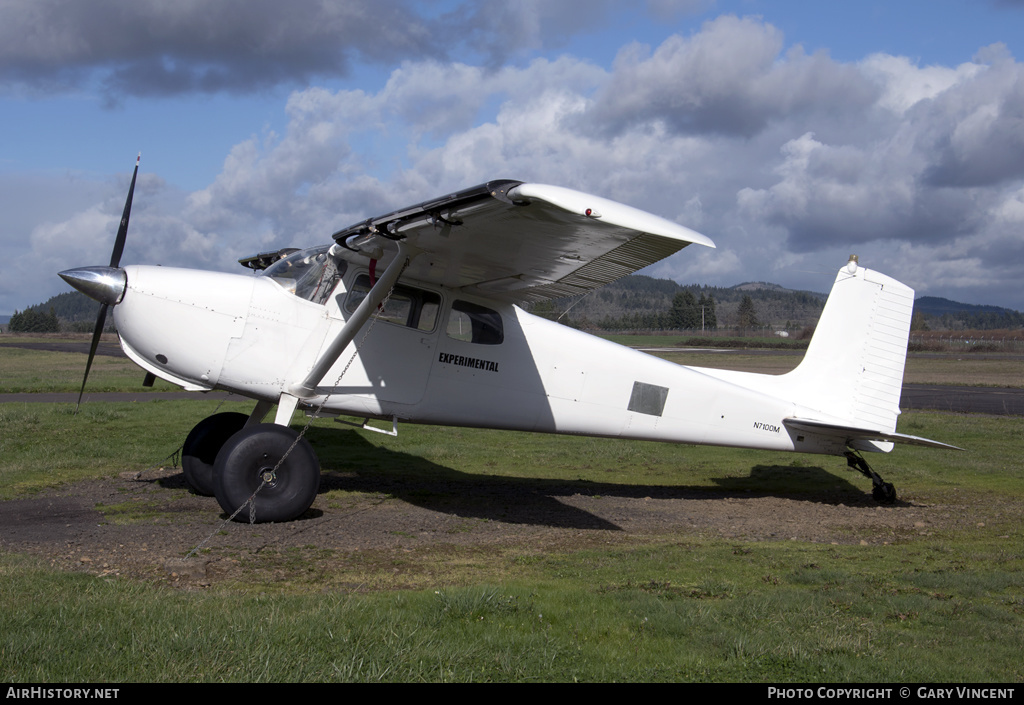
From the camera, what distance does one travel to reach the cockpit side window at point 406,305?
28.3 ft

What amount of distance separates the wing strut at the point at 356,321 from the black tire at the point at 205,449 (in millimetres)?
1506

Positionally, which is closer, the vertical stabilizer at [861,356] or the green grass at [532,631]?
the green grass at [532,631]

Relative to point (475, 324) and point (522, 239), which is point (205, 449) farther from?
point (522, 239)

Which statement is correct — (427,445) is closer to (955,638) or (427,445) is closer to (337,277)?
(337,277)

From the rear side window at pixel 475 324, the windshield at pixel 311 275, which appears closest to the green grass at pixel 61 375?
the windshield at pixel 311 275

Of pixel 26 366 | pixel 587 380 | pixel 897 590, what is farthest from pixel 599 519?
pixel 26 366

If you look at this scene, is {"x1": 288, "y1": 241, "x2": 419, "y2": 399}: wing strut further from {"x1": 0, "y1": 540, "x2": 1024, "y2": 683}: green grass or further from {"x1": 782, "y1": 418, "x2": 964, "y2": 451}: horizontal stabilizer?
{"x1": 782, "y1": 418, "x2": 964, "y2": 451}: horizontal stabilizer

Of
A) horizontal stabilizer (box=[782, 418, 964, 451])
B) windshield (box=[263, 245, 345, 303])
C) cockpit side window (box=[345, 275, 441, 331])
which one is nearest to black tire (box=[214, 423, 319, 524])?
windshield (box=[263, 245, 345, 303])

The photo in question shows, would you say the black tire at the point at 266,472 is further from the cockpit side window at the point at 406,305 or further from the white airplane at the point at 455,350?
the cockpit side window at the point at 406,305

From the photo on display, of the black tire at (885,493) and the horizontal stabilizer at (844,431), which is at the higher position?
the horizontal stabilizer at (844,431)

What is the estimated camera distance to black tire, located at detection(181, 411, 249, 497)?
9047 millimetres

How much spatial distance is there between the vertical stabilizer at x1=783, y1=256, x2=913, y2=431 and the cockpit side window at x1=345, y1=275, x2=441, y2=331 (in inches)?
214

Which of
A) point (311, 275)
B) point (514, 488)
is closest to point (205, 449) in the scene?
point (311, 275)

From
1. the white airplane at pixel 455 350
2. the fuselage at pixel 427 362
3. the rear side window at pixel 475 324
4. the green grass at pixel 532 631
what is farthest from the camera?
the rear side window at pixel 475 324
